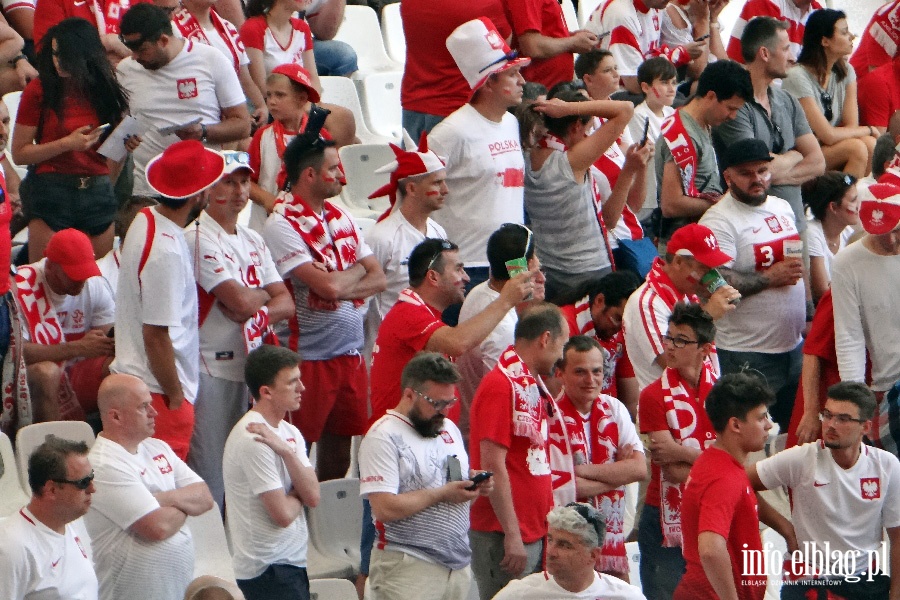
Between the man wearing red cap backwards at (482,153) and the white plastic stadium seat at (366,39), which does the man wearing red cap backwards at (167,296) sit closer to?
the man wearing red cap backwards at (482,153)

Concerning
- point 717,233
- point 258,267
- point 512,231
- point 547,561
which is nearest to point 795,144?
point 717,233

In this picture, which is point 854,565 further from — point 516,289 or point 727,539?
point 516,289

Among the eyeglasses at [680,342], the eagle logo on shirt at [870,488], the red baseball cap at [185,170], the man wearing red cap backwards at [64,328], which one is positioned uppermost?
the red baseball cap at [185,170]

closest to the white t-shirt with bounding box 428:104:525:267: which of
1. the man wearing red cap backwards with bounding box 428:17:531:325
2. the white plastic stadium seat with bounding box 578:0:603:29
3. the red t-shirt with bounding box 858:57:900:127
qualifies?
the man wearing red cap backwards with bounding box 428:17:531:325

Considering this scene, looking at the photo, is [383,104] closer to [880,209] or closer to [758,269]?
[758,269]

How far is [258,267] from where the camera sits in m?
6.47

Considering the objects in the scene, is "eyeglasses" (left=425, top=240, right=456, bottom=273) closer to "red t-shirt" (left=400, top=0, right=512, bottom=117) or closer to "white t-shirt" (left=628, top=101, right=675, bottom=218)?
"red t-shirt" (left=400, top=0, right=512, bottom=117)

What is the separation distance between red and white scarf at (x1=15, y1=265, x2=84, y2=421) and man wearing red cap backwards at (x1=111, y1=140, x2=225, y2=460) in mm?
672

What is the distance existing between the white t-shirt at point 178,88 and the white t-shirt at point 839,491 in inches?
123

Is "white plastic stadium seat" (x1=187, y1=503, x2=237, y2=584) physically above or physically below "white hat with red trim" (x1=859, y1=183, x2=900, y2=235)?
below

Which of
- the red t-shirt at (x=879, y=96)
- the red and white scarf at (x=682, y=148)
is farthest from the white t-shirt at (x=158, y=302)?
the red t-shirt at (x=879, y=96)

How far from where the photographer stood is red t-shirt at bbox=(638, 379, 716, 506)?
20.7 ft

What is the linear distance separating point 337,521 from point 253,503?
1263 millimetres

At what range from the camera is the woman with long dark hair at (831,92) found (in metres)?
9.37
